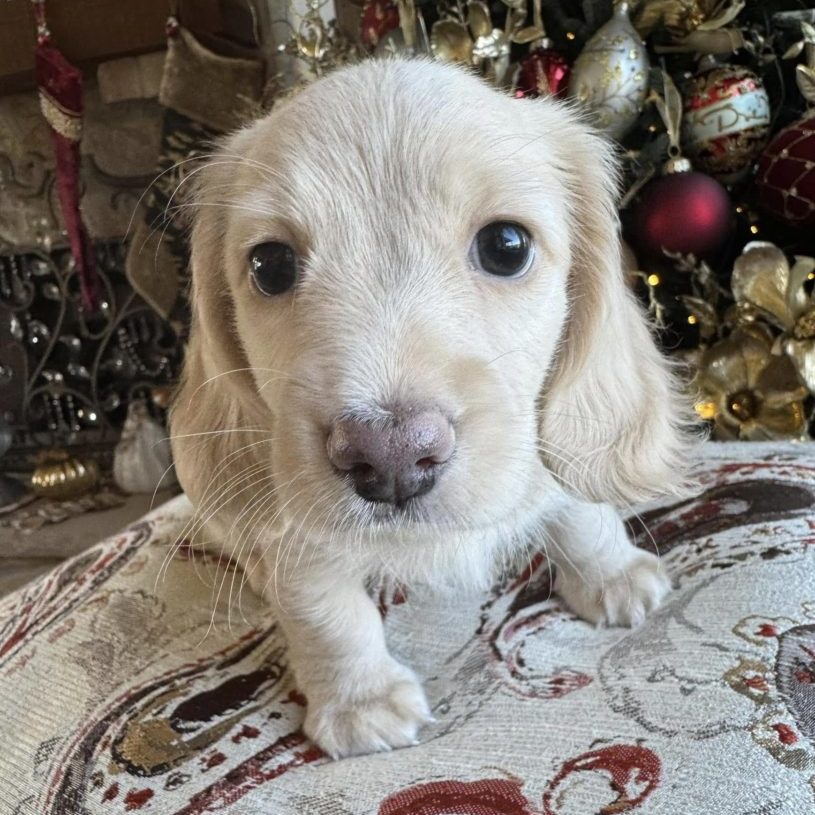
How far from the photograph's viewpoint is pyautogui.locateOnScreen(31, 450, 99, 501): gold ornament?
2955mm

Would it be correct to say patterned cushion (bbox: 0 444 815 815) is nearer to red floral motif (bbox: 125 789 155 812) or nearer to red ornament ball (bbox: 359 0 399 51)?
red floral motif (bbox: 125 789 155 812)

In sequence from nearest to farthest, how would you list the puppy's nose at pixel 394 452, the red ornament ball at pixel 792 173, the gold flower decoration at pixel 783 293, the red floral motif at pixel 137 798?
1. the puppy's nose at pixel 394 452
2. the red floral motif at pixel 137 798
3. the red ornament ball at pixel 792 173
4. the gold flower decoration at pixel 783 293

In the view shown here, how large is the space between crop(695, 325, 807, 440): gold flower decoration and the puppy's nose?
1.18 metres

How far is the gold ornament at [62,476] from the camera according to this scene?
296 cm

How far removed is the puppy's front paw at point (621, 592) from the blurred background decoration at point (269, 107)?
0.44m

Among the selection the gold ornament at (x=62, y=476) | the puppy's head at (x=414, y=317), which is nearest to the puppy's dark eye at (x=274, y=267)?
the puppy's head at (x=414, y=317)

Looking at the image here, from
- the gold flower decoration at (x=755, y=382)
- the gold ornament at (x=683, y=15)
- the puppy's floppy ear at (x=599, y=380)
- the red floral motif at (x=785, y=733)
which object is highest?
the gold ornament at (x=683, y=15)

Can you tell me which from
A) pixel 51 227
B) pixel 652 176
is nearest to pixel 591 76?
pixel 652 176

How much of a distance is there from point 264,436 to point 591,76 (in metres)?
1.03

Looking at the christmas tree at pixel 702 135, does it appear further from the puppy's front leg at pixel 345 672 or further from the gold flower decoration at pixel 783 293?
the puppy's front leg at pixel 345 672

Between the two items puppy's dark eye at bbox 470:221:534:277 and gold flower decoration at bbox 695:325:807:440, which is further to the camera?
gold flower decoration at bbox 695:325:807:440

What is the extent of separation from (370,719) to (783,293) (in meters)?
1.23

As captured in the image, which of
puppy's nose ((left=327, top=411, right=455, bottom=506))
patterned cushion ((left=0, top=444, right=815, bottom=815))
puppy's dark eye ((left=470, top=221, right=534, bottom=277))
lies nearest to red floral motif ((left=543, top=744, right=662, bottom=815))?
patterned cushion ((left=0, top=444, right=815, bottom=815))

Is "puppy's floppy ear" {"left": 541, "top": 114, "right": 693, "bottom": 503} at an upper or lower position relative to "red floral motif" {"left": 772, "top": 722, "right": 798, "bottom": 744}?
upper
